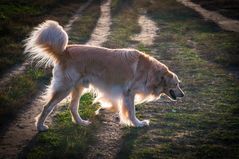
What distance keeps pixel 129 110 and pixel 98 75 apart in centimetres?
104

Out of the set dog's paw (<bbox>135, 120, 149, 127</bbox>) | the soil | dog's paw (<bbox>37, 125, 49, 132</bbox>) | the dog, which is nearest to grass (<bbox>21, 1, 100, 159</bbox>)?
dog's paw (<bbox>37, 125, 49, 132</bbox>)

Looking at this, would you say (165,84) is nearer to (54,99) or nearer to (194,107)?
(194,107)

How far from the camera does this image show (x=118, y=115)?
9.52m

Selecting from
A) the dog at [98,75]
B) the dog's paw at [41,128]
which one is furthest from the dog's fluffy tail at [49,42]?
the dog's paw at [41,128]

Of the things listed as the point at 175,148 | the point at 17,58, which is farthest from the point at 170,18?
the point at 175,148

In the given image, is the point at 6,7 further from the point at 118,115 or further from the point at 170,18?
the point at 118,115

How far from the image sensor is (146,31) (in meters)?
20.6

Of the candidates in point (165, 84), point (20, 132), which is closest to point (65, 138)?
point (20, 132)

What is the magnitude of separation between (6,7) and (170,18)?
1010 cm

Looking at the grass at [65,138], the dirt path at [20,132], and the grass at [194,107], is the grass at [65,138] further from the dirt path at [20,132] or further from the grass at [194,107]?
the grass at [194,107]

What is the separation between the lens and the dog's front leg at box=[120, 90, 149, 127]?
28.6 feet

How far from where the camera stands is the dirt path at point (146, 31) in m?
18.3

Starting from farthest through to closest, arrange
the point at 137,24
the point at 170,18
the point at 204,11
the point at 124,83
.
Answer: the point at 204,11
the point at 170,18
the point at 137,24
the point at 124,83

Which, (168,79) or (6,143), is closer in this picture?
(6,143)
